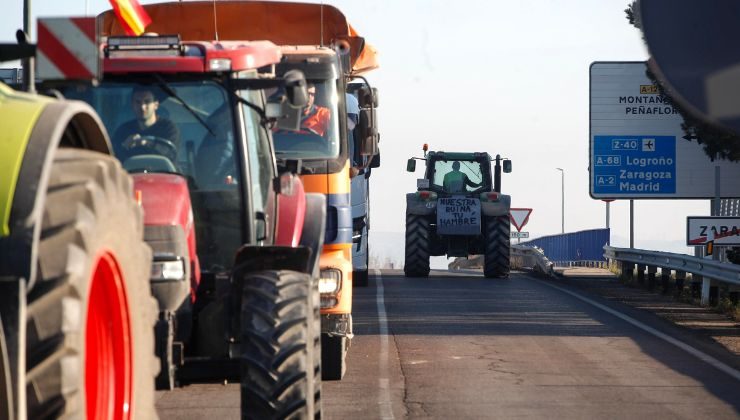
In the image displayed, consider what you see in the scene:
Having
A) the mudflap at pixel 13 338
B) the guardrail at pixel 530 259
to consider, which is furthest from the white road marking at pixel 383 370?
the guardrail at pixel 530 259

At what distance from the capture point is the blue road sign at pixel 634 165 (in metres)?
33.9

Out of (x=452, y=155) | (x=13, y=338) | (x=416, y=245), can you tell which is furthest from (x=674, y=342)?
(x=452, y=155)

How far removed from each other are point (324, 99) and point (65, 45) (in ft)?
27.2

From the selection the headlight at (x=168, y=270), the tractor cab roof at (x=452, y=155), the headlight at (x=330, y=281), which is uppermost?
the tractor cab roof at (x=452, y=155)

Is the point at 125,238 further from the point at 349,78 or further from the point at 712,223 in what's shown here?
the point at 712,223

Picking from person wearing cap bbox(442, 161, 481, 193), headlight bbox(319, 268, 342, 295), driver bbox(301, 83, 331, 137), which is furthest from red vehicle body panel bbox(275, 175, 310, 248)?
person wearing cap bbox(442, 161, 481, 193)

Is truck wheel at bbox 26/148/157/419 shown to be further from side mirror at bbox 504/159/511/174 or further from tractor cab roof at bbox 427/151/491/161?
tractor cab roof at bbox 427/151/491/161

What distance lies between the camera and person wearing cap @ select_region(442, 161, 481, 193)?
32.5m

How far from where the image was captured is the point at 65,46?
4.39 meters

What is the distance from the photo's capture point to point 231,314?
7.41 metres

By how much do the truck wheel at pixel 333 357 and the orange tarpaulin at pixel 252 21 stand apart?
3.63 meters

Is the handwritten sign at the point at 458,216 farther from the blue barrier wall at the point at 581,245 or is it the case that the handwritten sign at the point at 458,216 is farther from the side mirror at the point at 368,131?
the blue barrier wall at the point at 581,245

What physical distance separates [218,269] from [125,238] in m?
3.11

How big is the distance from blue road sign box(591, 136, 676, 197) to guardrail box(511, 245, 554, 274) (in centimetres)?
224
